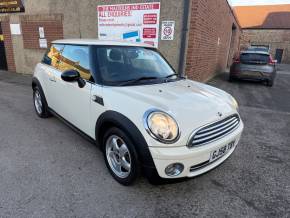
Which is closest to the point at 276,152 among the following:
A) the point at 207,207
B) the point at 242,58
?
the point at 207,207

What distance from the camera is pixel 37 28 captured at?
353 inches

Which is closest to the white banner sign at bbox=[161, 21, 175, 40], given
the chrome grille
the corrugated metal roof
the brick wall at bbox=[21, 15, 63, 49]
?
the brick wall at bbox=[21, 15, 63, 49]

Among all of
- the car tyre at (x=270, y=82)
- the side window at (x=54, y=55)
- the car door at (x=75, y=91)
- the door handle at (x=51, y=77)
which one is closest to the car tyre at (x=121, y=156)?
the car door at (x=75, y=91)

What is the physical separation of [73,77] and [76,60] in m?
0.54

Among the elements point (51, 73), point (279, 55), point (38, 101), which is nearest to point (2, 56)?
point (38, 101)

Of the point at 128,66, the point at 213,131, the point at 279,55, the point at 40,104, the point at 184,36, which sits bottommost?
the point at 40,104

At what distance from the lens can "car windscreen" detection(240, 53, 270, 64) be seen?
9211 millimetres

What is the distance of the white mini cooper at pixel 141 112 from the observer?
212cm

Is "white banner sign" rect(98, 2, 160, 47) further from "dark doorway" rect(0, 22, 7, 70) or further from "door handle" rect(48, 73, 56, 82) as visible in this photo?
"dark doorway" rect(0, 22, 7, 70)

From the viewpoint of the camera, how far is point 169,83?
3.08m

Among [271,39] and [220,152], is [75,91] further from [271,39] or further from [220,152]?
[271,39]

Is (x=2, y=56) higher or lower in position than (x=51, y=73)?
lower

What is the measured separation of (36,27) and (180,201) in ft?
30.0

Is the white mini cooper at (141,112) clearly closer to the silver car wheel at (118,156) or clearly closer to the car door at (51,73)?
the silver car wheel at (118,156)
